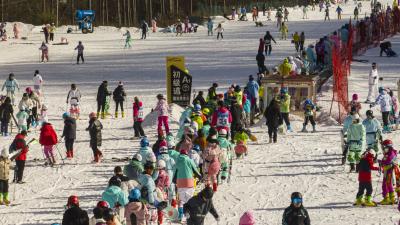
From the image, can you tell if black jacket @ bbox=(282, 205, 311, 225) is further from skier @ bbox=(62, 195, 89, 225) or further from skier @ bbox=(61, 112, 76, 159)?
skier @ bbox=(61, 112, 76, 159)

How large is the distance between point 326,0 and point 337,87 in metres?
A: 60.3

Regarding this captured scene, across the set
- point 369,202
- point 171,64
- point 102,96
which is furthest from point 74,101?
point 369,202

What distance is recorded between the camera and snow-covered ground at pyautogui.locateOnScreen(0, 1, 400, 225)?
1761cm

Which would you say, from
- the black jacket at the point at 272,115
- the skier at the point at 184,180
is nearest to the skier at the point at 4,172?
the skier at the point at 184,180

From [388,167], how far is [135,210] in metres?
5.52

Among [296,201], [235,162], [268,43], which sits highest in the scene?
[268,43]

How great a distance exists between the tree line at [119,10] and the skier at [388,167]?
54.1 meters

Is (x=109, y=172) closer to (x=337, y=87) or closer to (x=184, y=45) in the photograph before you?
(x=337, y=87)

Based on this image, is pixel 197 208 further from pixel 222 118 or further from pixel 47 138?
pixel 47 138

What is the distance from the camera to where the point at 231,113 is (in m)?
23.8

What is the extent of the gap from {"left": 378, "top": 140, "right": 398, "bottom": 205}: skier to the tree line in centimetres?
5411

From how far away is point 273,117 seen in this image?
952 inches

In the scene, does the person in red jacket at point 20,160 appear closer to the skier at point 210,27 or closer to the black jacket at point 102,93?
the black jacket at point 102,93

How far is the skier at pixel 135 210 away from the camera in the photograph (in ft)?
44.9
